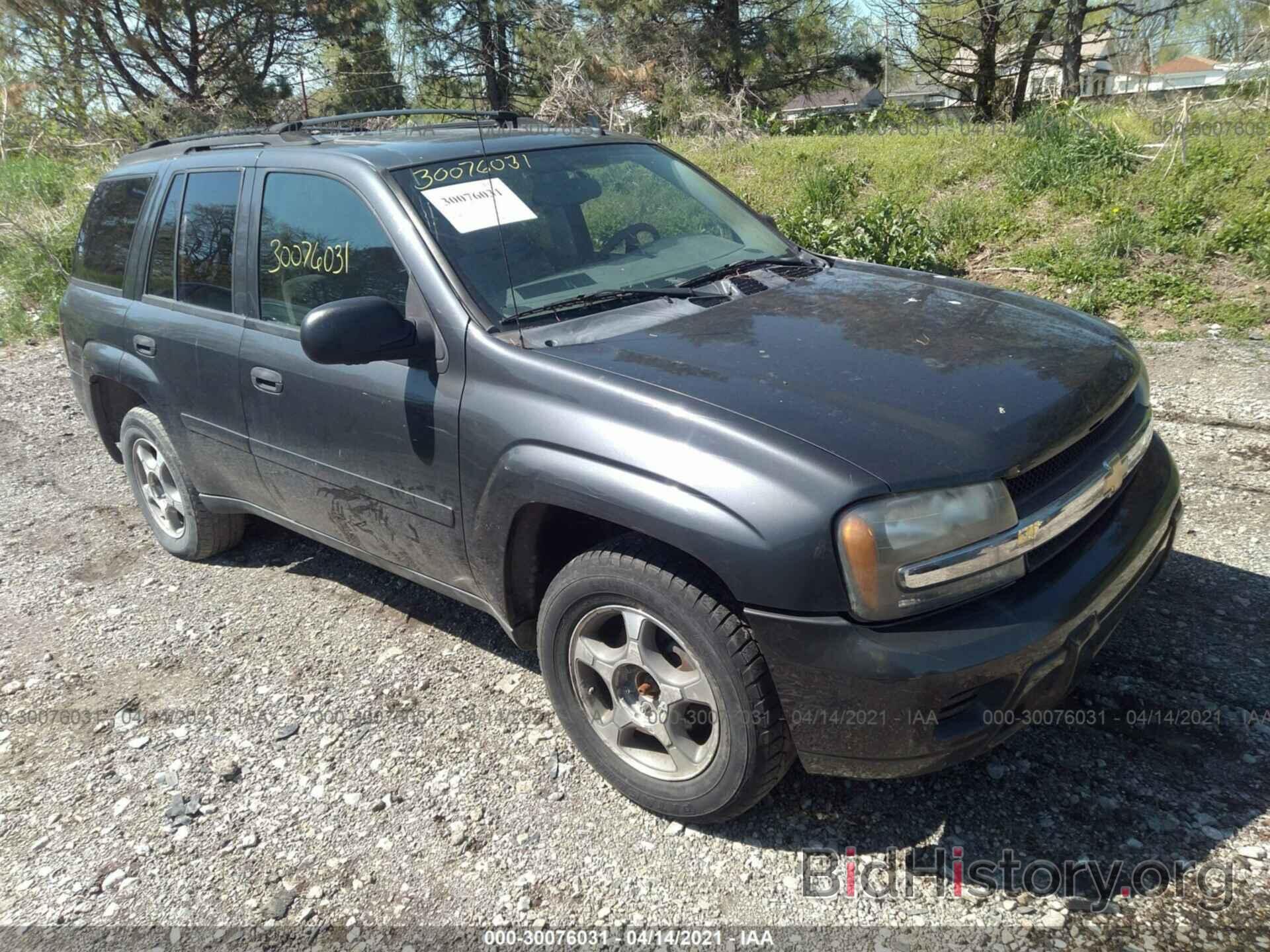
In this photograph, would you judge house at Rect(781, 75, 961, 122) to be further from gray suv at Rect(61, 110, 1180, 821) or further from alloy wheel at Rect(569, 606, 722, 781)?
alloy wheel at Rect(569, 606, 722, 781)

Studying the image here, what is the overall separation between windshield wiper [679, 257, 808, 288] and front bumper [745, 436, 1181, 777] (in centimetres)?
142

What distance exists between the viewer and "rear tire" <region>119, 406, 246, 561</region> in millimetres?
4316

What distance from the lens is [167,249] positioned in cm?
406

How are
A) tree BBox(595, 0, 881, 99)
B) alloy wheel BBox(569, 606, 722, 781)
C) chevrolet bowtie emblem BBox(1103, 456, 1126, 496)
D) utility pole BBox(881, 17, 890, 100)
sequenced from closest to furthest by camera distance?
alloy wheel BBox(569, 606, 722, 781)
chevrolet bowtie emblem BBox(1103, 456, 1126, 496)
utility pole BBox(881, 17, 890, 100)
tree BBox(595, 0, 881, 99)

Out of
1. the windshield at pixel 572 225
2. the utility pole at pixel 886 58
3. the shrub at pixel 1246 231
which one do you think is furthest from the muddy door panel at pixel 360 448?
the utility pole at pixel 886 58

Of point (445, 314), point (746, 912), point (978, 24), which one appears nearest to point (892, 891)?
point (746, 912)

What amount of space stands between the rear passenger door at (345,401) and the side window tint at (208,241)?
0.20m

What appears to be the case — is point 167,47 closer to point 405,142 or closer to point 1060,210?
point 1060,210

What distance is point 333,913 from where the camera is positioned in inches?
99.3

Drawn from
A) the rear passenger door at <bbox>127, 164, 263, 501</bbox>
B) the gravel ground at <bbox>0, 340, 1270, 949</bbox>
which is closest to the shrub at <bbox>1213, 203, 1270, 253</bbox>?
the gravel ground at <bbox>0, 340, 1270, 949</bbox>

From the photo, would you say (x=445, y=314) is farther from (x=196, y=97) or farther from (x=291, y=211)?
(x=196, y=97)

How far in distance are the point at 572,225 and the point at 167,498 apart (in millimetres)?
2621

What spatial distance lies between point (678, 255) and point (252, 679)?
7.43 ft

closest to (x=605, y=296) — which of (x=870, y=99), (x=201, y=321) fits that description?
(x=201, y=321)
